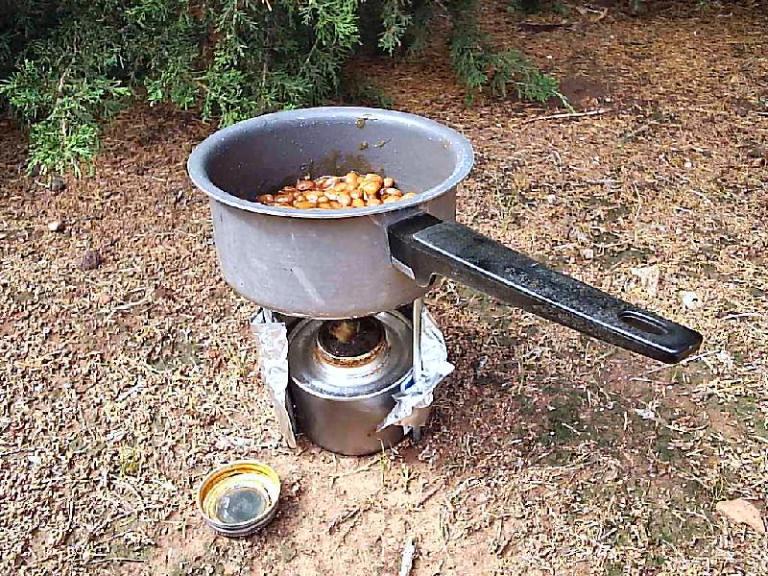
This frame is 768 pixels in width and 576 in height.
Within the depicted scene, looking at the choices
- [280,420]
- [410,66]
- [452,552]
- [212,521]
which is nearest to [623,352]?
[452,552]

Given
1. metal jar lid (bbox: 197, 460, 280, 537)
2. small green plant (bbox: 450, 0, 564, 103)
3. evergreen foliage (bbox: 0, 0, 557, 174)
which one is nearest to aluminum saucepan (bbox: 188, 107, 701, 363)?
metal jar lid (bbox: 197, 460, 280, 537)

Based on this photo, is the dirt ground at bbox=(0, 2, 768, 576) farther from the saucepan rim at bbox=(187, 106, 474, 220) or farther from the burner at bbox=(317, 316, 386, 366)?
the saucepan rim at bbox=(187, 106, 474, 220)

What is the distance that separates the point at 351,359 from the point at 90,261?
940mm

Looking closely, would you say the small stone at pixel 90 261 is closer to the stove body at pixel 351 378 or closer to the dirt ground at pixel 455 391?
the dirt ground at pixel 455 391

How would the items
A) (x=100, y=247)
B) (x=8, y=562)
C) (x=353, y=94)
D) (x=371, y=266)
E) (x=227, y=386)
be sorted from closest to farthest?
(x=371, y=266) < (x=8, y=562) < (x=227, y=386) < (x=100, y=247) < (x=353, y=94)

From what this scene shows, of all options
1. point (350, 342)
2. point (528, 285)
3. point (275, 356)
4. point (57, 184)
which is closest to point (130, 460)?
point (275, 356)

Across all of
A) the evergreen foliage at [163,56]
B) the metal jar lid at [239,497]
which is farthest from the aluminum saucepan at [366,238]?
the evergreen foliage at [163,56]

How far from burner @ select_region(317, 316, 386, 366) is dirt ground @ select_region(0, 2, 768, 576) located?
0.67 ft

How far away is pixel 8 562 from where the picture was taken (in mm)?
1320

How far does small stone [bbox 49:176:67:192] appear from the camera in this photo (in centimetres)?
238

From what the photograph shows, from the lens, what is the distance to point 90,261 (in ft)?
6.75

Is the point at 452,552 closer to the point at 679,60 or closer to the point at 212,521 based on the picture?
the point at 212,521

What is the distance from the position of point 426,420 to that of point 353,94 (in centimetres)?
149

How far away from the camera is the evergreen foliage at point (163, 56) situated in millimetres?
2121
